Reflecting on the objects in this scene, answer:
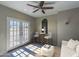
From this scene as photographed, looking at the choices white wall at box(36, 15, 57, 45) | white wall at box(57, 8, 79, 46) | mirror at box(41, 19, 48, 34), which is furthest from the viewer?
mirror at box(41, 19, 48, 34)

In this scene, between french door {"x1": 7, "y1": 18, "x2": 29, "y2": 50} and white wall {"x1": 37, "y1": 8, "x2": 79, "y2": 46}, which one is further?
white wall {"x1": 37, "y1": 8, "x2": 79, "y2": 46}

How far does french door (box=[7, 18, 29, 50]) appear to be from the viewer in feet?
8.98

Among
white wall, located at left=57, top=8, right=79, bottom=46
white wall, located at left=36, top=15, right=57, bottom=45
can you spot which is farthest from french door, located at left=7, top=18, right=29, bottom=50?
white wall, located at left=57, top=8, right=79, bottom=46

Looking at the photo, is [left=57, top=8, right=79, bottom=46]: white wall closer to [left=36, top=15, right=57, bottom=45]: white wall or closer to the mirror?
[left=36, top=15, right=57, bottom=45]: white wall

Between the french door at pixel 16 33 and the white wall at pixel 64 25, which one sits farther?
the white wall at pixel 64 25

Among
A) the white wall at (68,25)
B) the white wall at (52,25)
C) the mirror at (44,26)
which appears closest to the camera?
the white wall at (68,25)

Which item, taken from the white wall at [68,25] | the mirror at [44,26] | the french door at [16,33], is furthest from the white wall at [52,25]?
the french door at [16,33]

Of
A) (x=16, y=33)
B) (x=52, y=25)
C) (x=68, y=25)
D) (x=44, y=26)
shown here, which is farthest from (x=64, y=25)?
(x=16, y=33)

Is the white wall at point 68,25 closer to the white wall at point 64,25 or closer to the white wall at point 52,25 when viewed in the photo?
the white wall at point 64,25

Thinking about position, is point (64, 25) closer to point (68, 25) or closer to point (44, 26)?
point (68, 25)

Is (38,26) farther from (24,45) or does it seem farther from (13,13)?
(13,13)

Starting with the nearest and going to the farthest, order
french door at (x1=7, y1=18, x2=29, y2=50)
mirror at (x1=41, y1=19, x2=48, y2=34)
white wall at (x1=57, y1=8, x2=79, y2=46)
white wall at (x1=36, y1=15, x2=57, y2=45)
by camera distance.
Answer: french door at (x1=7, y1=18, x2=29, y2=50) → white wall at (x1=57, y1=8, x2=79, y2=46) → white wall at (x1=36, y1=15, x2=57, y2=45) → mirror at (x1=41, y1=19, x2=48, y2=34)

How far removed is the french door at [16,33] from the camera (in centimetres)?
274

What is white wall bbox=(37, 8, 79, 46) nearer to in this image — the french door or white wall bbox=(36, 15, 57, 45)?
white wall bbox=(36, 15, 57, 45)
